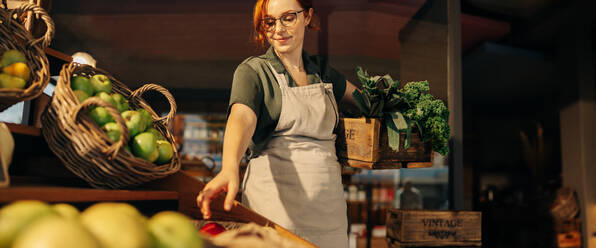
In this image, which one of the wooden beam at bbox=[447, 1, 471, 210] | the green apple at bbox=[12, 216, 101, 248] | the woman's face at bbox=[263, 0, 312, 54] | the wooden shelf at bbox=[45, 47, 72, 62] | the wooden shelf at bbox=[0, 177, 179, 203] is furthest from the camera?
the wooden beam at bbox=[447, 1, 471, 210]

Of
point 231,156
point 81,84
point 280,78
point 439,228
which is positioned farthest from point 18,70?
point 439,228

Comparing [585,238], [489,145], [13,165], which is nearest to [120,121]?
[13,165]

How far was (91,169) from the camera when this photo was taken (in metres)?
0.83

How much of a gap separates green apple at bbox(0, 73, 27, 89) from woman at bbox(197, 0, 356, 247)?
1.74 ft

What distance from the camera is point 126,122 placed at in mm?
930

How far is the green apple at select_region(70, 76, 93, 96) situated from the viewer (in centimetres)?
92

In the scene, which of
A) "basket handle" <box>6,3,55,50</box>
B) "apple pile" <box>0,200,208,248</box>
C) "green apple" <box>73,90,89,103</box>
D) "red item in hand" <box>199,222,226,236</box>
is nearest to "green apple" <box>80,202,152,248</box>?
"apple pile" <box>0,200,208,248</box>

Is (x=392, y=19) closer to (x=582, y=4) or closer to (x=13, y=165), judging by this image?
(x=582, y=4)

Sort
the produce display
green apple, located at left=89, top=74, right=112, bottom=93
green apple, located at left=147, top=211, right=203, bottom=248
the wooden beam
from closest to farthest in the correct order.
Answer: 1. green apple, located at left=147, top=211, right=203, bottom=248
2. green apple, located at left=89, top=74, right=112, bottom=93
3. the produce display
4. the wooden beam

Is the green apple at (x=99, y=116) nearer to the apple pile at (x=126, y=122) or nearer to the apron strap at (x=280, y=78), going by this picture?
the apple pile at (x=126, y=122)

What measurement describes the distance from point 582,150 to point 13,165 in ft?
16.1

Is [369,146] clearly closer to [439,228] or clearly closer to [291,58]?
[291,58]

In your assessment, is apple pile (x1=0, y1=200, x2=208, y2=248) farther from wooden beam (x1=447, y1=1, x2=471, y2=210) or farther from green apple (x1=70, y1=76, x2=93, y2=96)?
wooden beam (x1=447, y1=1, x2=471, y2=210)

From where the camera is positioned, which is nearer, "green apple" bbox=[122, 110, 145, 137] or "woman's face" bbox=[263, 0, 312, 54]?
"green apple" bbox=[122, 110, 145, 137]
